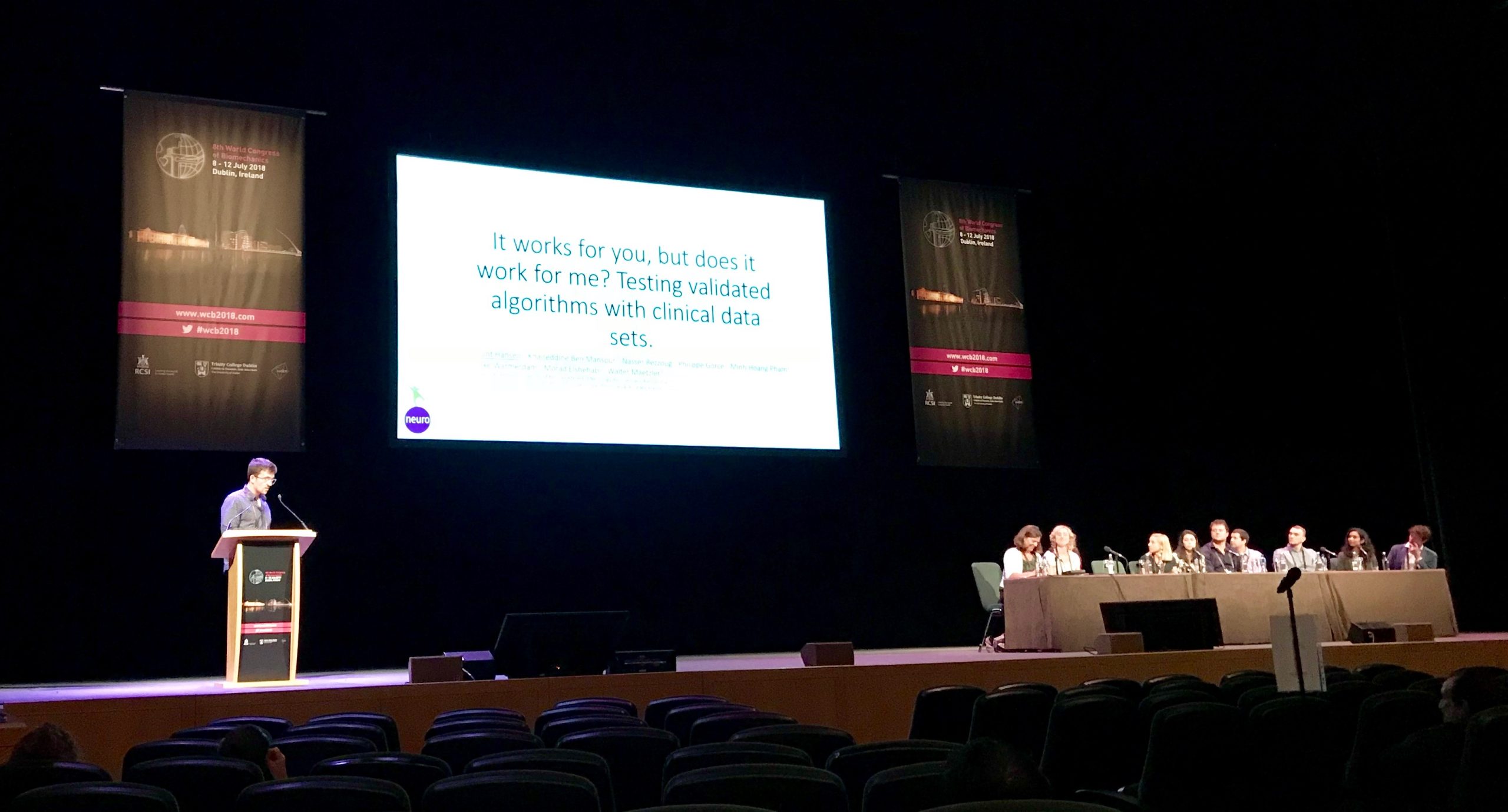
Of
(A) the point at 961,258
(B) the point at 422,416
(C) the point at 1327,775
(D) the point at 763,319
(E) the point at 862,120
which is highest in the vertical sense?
(E) the point at 862,120

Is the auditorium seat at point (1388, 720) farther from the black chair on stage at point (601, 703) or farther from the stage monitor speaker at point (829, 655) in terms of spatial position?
the stage monitor speaker at point (829, 655)

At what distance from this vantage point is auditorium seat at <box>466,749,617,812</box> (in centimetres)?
274

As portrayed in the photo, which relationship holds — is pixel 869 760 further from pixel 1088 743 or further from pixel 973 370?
pixel 973 370

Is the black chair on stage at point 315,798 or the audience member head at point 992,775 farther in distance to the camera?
the black chair on stage at point 315,798

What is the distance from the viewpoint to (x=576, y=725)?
3.85 m

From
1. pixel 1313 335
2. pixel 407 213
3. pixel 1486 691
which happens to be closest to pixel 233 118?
pixel 407 213

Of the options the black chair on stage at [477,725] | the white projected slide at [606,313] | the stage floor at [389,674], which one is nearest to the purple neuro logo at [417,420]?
the white projected slide at [606,313]

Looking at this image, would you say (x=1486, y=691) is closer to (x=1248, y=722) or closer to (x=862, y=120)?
(x=1248, y=722)

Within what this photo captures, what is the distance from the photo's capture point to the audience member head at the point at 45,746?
323 cm

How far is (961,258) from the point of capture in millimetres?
10250

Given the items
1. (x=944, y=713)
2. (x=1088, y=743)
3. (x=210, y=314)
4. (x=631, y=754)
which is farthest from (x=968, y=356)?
(x=631, y=754)

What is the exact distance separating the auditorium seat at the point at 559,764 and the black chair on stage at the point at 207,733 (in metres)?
A: 1.36

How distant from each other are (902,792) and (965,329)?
312 inches

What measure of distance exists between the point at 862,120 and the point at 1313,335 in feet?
17.7
